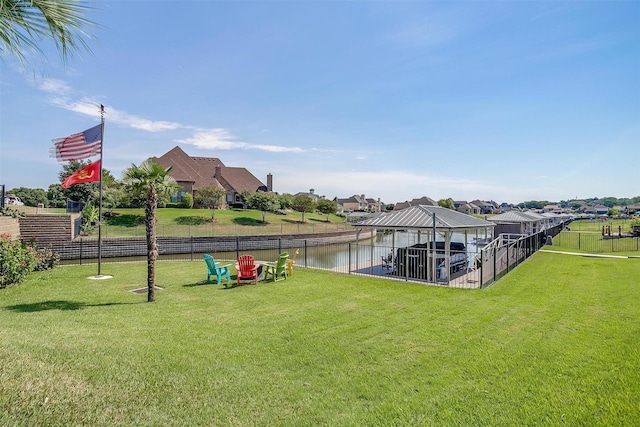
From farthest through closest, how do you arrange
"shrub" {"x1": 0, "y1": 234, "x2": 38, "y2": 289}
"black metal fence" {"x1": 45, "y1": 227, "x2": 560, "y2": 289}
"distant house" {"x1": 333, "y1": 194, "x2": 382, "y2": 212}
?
"distant house" {"x1": 333, "y1": 194, "x2": 382, "y2": 212} < "black metal fence" {"x1": 45, "y1": 227, "x2": 560, "y2": 289} < "shrub" {"x1": 0, "y1": 234, "x2": 38, "y2": 289}

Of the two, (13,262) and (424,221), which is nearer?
(13,262)

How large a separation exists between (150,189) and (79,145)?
529 centimetres

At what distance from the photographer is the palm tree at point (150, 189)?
29.9 ft

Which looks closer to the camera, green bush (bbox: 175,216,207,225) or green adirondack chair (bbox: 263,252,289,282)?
green adirondack chair (bbox: 263,252,289,282)

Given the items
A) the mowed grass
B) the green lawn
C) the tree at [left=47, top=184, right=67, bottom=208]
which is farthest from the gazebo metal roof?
the tree at [left=47, top=184, right=67, bottom=208]

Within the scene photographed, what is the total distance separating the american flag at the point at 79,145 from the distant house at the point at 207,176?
39.8 meters

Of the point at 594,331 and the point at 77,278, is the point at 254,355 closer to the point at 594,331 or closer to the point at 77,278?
the point at 594,331

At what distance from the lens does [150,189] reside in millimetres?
9461

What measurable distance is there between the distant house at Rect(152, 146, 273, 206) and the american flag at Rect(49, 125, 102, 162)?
39753mm

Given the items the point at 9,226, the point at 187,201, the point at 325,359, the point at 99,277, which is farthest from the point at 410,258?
the point at 187,201

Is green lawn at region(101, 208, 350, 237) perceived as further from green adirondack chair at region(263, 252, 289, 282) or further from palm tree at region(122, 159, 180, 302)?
palm tree at region(122, 159, 180, 302)

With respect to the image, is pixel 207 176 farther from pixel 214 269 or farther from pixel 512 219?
pixel 214 269

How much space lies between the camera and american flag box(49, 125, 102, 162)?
12367 millimetres

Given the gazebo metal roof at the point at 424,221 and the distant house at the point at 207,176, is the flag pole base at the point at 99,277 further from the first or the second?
the distant house at the point at 207,176
